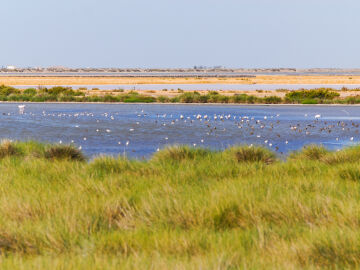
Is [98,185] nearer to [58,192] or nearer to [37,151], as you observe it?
[58,192]

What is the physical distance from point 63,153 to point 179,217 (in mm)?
6240

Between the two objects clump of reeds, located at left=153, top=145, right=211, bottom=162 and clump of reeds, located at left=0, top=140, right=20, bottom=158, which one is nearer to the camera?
clump of reeds, located at left=153, top=145, right=211, bottom=162

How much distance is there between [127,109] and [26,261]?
98.9ft

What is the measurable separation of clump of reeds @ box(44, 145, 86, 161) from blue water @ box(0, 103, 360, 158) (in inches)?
120

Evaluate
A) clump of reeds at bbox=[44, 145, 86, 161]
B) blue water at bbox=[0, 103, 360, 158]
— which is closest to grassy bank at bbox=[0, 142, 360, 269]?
clump of reeds at bbox=[44, 145, 86, 161]

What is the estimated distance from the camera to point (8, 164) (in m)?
10.9

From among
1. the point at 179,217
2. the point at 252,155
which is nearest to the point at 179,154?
the point at 252,155

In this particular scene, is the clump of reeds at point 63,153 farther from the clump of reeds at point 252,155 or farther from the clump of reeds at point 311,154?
the clump of reeds at point 311,154

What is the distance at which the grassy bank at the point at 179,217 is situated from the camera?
5191 mm

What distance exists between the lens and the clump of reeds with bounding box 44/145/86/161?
40.0ft

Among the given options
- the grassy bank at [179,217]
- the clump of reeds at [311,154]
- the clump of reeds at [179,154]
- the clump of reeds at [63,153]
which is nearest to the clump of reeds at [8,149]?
the clump of reeds at [63,153]

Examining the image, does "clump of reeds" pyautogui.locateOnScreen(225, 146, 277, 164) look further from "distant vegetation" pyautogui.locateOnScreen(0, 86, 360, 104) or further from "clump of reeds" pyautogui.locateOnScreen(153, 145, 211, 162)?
"distant vegetation" pyautogui.locateOnScreen(0, 86, 360, 104)

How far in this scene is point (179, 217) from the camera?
21.4ft

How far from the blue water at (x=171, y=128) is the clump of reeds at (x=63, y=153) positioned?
120 inches
